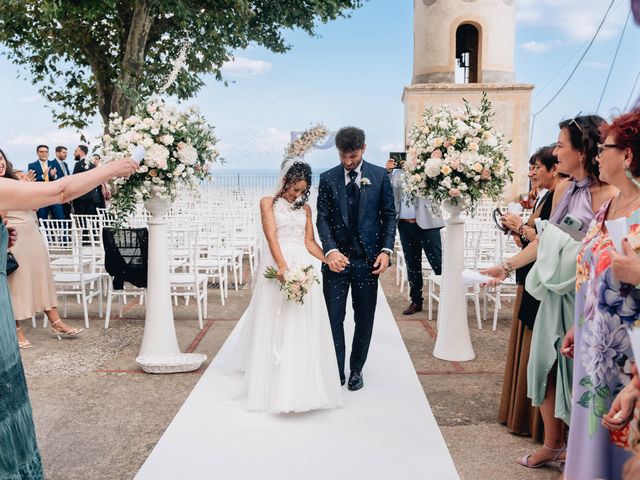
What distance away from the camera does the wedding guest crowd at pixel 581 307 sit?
7.80 ft

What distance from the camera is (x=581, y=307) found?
2824 millimetres

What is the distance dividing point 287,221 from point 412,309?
11.9 feet

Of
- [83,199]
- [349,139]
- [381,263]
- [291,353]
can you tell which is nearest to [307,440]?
[291,353]

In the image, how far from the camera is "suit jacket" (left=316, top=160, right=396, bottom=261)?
486 centimetres

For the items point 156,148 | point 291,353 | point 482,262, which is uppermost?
point 156,148

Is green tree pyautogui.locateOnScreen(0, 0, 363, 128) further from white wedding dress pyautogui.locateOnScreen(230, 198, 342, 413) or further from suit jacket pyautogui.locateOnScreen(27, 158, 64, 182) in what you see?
white wedding dress pyautogui.locateOnScreen(230, 198, 342, 413)

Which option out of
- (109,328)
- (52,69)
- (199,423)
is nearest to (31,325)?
(109,328)

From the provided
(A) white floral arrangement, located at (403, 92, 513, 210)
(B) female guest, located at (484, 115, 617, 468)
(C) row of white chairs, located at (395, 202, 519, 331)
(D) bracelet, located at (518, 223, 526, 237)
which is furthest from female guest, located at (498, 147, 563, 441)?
(C) row of white chairs, located at (395, 202, 519, 331)

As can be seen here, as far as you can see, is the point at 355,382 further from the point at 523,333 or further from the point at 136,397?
the point at 136,397

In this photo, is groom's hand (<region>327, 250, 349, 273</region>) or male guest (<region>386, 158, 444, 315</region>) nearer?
groom's hand (<region>327, 250, 349, 273</region>)

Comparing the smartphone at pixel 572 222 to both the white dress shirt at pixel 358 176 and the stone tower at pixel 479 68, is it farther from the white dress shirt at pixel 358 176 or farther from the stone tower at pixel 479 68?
the stone tower at pixel 479 68

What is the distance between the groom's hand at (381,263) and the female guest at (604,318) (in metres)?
2.00

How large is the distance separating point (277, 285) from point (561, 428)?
7.60 ft

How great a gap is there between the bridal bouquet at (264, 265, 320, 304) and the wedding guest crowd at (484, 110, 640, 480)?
1430mm
